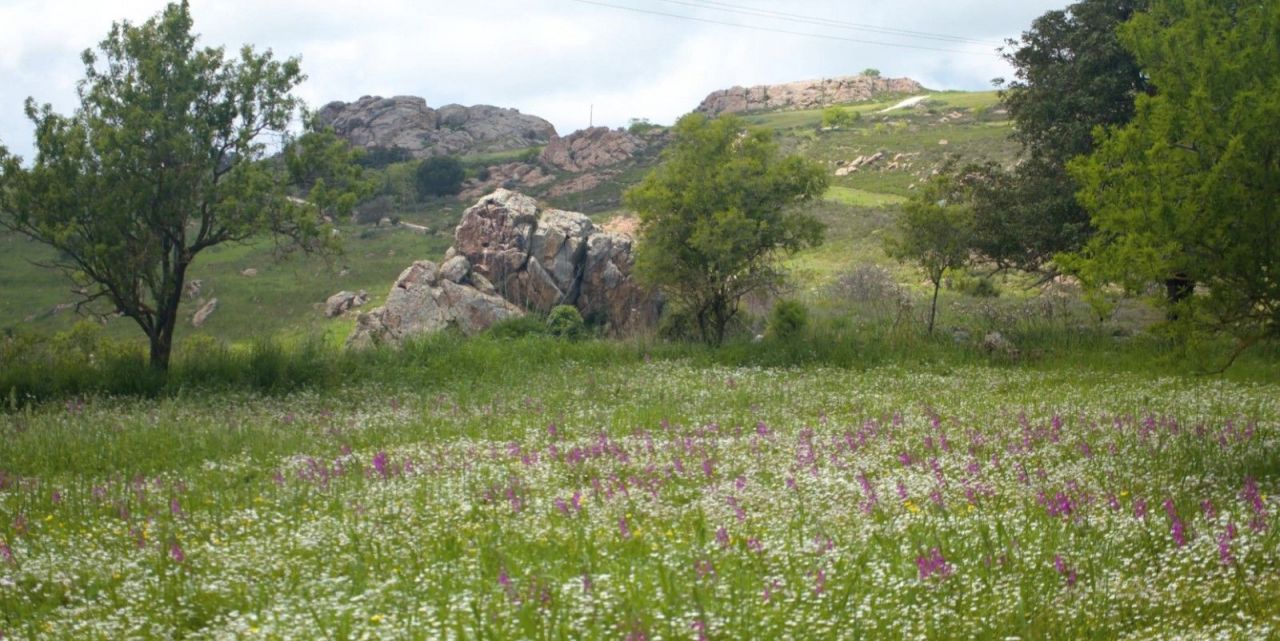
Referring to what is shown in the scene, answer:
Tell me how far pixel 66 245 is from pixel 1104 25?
2471 cm

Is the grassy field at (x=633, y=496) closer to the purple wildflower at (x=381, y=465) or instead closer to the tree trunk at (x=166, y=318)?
the purple wildflower at (x=381, y=465)

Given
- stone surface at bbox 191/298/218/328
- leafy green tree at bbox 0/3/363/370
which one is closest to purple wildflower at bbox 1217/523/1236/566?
leafy green tree at bbox 0/3/363/370

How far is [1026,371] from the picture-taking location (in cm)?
2122

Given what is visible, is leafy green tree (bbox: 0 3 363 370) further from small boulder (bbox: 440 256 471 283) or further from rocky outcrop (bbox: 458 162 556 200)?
rocky outcrop (bbox: 458 162 556 200)

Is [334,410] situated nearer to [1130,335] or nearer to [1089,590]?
[1089,590]

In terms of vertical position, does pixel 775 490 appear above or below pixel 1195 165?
below

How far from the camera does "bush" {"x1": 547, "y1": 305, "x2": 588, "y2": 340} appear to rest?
29750 mm

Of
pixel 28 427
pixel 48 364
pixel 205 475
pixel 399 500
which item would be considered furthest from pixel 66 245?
pixel 399 500

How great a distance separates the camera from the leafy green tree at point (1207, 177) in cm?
1077

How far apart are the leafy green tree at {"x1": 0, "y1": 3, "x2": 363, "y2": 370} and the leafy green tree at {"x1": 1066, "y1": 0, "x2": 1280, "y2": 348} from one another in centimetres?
1557

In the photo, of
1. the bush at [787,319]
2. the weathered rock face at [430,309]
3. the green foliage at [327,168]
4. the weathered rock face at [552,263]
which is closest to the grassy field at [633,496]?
the green foliage at [327,168]

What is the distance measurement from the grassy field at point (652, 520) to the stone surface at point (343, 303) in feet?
105

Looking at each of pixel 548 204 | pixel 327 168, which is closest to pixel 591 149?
pixel 548 204

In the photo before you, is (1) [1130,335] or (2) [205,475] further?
(1) [1130,335]
